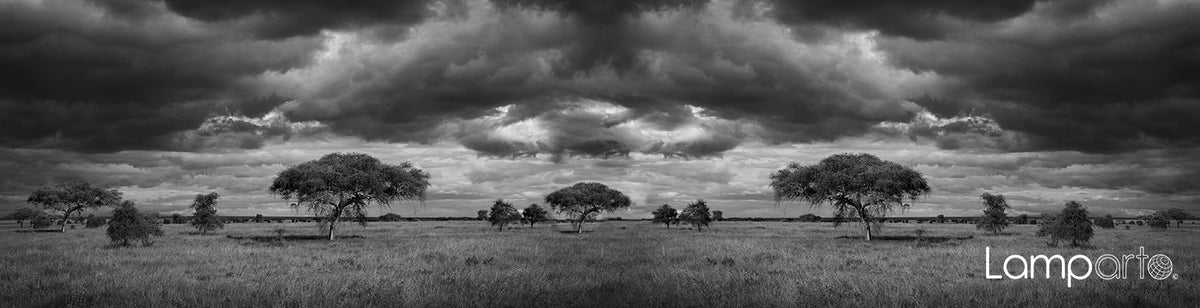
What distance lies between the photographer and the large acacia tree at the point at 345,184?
51.4m

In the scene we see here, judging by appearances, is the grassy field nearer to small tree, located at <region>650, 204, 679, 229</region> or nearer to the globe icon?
the globe icon

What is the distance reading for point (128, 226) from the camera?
128 ft

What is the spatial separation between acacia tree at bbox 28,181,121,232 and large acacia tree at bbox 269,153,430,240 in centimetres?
3959

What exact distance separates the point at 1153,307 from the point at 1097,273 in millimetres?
8281

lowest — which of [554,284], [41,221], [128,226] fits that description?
[41,221]

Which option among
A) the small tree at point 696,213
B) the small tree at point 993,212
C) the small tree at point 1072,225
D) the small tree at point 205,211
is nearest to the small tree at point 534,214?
the small tree at point 696,213

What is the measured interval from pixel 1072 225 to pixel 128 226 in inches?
→ 2140

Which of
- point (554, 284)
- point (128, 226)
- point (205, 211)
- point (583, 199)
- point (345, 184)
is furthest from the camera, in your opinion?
point (583, 199)

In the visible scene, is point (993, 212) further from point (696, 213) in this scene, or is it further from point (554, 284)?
point (554, 284)

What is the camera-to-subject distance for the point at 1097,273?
22438mm

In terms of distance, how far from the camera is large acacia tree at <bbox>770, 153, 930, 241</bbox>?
52312 mm

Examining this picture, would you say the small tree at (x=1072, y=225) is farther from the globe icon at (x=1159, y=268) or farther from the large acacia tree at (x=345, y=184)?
the large acacia tree at (x=345, y=184)

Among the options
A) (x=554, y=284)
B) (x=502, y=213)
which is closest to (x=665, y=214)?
(x=502, y=213)

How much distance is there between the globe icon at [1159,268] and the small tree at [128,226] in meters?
47.1
